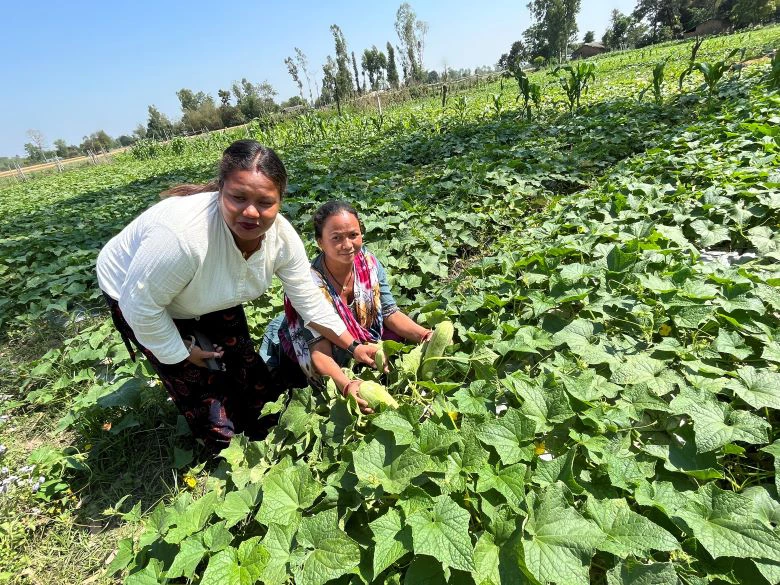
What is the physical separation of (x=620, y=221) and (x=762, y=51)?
56.2 ft

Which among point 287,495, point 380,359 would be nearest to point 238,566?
point 287,495

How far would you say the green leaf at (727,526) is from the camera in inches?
43.1

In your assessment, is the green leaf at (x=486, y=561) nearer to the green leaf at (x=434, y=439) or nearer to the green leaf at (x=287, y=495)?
A: the green leaf at (x=434, y=439)

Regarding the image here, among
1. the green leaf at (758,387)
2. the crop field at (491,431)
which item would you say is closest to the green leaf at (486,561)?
the crop field at (491,431)

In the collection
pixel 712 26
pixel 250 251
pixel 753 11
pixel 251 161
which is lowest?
pixel 250 251

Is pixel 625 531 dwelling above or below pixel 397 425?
below

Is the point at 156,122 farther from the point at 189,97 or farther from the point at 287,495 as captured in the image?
the point at 287,495

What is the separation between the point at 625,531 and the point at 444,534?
50 centimetres

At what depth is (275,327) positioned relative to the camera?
3133 mm

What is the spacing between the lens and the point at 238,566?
1.31 meters

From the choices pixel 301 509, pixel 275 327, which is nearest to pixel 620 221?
pixel 275 327

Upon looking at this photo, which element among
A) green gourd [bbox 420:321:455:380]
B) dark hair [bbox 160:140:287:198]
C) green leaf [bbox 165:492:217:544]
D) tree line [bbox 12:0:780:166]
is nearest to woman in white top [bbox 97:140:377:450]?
dark hair [bbox 160:140:287:198]

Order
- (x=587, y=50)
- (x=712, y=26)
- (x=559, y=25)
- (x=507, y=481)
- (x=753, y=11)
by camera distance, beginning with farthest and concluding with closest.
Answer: (x=587, y=50)
(x=559, y=25)
(x=712, y=26)
(x=753, y=11)
(x=507, y=481)

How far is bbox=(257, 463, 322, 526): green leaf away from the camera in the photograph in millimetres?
1403
